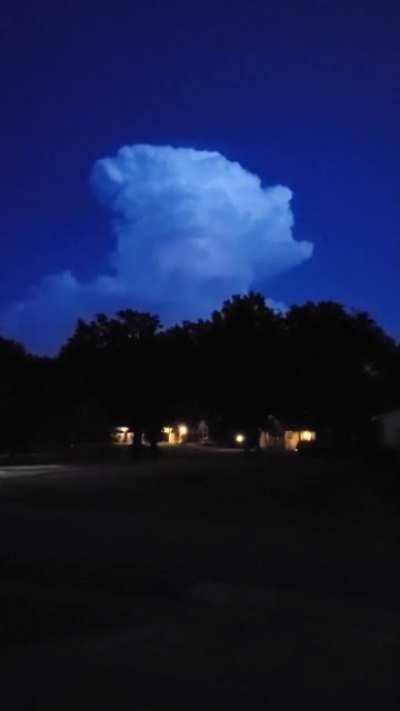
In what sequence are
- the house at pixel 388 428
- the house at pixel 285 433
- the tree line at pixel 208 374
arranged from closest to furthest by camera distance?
the house at pixel 388 428 → the tree line at pixel 208 374 → the house at pixel 285 433

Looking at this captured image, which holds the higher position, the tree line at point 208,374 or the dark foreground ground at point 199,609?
the tree line at point 208,374

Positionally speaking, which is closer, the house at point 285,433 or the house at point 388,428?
the house at point 388,428

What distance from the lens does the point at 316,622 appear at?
29.4 ft

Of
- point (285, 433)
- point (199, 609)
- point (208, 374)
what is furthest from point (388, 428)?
point (199, 609)

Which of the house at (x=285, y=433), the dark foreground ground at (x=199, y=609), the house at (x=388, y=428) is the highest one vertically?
the house at (x=285, y=433)

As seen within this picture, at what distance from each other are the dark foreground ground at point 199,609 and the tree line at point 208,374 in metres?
41.4

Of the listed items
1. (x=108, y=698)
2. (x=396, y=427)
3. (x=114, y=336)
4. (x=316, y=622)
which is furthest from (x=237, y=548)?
(x=114, y=336)

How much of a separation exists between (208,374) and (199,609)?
64.8 m

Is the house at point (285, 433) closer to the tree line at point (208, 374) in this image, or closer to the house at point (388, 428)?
the tree line at point (208, 374)

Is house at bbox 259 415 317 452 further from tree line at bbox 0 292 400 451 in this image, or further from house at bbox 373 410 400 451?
house at bbox 373 410 400 451

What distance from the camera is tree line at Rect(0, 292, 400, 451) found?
6278 cm

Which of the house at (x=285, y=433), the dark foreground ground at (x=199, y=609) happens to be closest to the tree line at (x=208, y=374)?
the house at (x=285, y=433)

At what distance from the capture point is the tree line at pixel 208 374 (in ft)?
206

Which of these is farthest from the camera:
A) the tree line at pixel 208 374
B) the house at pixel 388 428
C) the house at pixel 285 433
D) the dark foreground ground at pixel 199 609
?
the house at pixel 285 433
